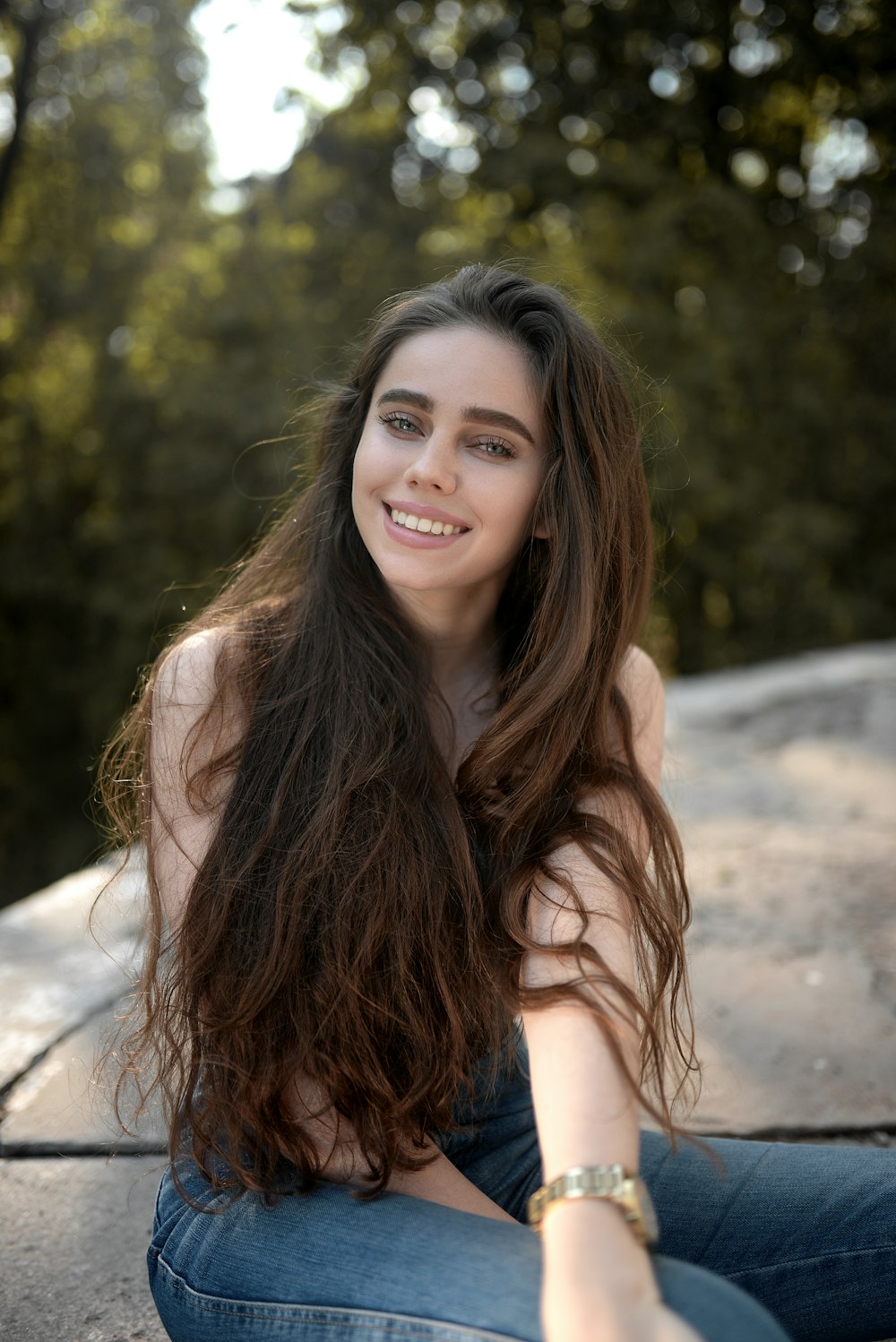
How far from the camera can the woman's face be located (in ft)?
5.38

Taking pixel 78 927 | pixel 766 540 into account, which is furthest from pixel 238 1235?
pixel 766 540

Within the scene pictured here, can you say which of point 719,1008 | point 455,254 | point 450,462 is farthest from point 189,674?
point 455,254

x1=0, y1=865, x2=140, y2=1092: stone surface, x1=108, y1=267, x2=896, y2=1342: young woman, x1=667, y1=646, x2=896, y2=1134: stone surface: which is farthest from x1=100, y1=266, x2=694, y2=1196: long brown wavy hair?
x1=0, y1=865, x2=140, y2=1092: stone surface

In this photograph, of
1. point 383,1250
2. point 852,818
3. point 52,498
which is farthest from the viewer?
point 52,498

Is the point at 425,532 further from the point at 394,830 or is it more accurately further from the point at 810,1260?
the point at 810,1260

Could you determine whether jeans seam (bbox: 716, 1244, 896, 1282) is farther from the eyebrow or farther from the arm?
the eyebrow

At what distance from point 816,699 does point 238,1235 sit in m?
4.42

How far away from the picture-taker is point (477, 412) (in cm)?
164

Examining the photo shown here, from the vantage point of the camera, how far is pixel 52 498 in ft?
35.5

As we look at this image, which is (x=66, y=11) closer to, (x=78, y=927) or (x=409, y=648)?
(x=78, y=927)

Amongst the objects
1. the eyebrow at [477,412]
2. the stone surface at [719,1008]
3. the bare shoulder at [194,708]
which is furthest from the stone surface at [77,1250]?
the eyebrow at [477,412]

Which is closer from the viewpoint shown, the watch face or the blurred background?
the watch face

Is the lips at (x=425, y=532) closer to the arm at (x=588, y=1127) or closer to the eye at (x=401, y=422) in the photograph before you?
the eye at (x=401, y=422)

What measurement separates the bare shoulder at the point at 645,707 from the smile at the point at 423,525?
35 cm
